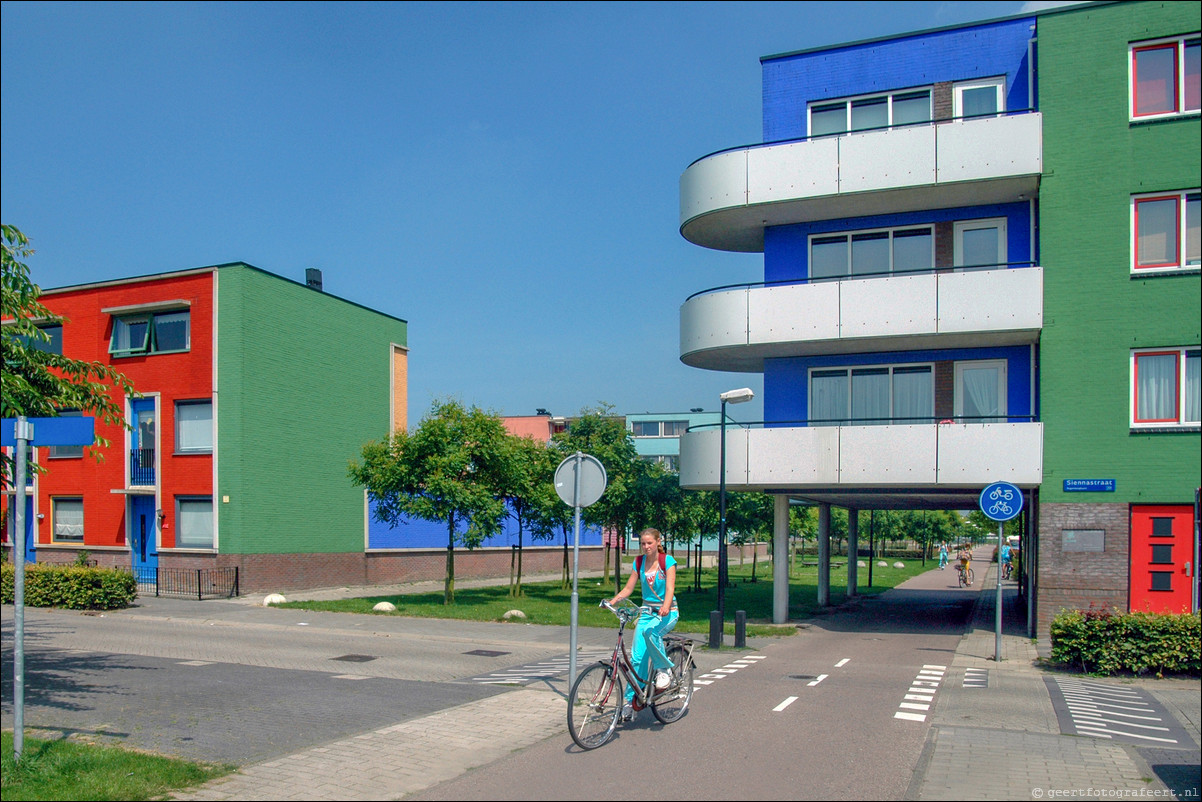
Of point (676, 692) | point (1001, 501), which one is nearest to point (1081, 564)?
point (1001, 501)

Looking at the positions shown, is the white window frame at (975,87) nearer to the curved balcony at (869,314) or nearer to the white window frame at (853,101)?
the white window frame at (853,101)

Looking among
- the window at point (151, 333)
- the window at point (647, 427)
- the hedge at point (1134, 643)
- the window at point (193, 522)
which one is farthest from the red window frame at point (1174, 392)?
the window at point (647, 427)

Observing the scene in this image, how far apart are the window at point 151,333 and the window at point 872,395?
768 inches

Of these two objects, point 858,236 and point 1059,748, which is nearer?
point 1059,748

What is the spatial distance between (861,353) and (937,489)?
3338 millimetres

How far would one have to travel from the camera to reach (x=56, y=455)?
32188 millimetres

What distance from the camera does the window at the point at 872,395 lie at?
69.2ft

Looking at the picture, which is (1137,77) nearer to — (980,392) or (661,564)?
(980,392)

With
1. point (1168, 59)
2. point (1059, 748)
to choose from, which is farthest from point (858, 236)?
point (1059, 748)

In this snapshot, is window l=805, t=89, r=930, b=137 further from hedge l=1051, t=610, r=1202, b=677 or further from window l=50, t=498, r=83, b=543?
window l=50, t=498, r=83, b=543

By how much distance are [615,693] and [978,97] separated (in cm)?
1681

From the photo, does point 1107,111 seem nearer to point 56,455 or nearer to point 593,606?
point 593,606

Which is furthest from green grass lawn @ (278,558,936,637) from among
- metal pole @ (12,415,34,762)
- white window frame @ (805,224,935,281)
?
metal pole @ (12,415,34,762)

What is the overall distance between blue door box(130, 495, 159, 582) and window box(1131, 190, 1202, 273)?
27100 millimetres
